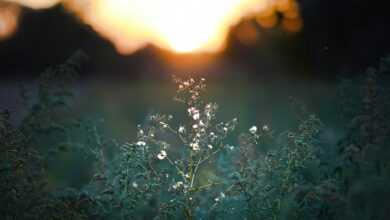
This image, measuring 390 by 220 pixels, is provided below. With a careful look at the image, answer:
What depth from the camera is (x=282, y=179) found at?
4.74m

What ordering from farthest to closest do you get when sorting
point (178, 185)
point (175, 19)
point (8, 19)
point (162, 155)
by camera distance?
point (8, 19)
point (175, 19)
point (162, 155)
point (178, 185)

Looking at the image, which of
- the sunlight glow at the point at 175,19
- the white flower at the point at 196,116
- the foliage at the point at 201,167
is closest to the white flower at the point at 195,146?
the foliage at the point at 201,167

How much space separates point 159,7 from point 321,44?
1592 millimetres

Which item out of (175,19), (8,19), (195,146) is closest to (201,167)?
(195,146)

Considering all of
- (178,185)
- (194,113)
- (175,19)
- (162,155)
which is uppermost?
(175,19)

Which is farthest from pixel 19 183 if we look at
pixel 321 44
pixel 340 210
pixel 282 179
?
pixel 321 44

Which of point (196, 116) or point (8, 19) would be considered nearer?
point (196, 116)

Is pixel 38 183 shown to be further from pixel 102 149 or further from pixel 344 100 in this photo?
pixel 344 100

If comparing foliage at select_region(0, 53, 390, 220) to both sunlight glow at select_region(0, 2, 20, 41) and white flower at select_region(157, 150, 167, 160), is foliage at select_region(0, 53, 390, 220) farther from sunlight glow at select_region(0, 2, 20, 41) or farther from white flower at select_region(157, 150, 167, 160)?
sunlight glow at select_region(0, 2, 20, 41)

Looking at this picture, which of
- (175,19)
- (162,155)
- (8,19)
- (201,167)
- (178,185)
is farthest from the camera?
(8,19)

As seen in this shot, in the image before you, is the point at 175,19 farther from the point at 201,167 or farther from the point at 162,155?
the point at 162,155

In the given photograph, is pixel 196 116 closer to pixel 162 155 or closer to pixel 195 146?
pixel 195 146

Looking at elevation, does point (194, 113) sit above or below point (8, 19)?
below

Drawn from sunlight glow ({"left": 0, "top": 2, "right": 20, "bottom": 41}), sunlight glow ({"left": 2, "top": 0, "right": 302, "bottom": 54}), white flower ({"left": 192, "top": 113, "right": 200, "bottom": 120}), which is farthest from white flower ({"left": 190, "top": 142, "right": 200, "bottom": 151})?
sunlight glow ({"left": 0, "top": 2, "right": 20, "bottom": 41})
